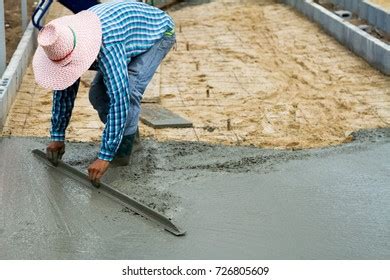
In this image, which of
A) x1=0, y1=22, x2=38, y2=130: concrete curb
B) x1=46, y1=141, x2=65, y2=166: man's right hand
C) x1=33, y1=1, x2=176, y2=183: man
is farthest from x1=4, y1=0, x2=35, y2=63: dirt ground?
x1=33, y1=1, x2=176, y2=183: man

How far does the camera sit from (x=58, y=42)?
517 centimetres

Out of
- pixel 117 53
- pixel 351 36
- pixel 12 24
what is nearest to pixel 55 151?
pixel 117 53

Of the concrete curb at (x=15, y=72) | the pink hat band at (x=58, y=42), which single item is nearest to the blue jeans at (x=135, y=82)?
the pink hat band at (x=58, y=42)

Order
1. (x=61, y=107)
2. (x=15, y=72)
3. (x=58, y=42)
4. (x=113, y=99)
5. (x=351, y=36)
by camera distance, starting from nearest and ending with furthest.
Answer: (x=58, y=42) → (x=113, y=99) → (x=61, y=107) → (x=15, y=72) → (x=351, y=36)

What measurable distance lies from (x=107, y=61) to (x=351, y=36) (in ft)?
18.0

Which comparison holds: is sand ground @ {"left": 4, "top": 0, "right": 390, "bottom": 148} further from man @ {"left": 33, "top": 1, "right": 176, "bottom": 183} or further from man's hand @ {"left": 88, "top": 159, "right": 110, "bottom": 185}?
man's hand @ {"left": 88, "top": 159, "right": 110, "bottom": 185}

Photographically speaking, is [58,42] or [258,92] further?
[258,92]

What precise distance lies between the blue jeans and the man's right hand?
367mm

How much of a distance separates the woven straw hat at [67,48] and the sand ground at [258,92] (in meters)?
1.50

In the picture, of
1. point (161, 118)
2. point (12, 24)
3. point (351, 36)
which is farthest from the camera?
point (12, 24)

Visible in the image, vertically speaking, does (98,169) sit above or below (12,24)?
above

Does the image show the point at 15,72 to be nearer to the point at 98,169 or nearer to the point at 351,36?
the point at 98,169

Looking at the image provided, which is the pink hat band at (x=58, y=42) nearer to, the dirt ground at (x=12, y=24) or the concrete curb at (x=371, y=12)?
the dirt ground at (x=12, y=24)

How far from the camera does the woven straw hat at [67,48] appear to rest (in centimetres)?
518
